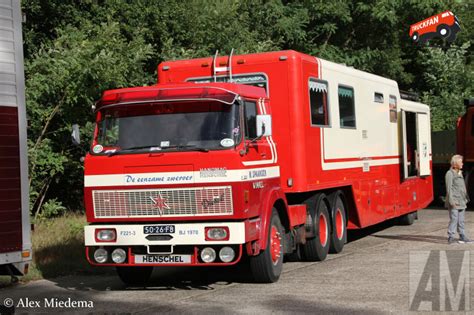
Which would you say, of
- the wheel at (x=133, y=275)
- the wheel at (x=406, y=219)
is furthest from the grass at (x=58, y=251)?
the wheel at (x=406, y=219)

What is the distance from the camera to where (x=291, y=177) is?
1294cm

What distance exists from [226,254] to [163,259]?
82 cm

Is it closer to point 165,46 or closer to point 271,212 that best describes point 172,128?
point 271,212

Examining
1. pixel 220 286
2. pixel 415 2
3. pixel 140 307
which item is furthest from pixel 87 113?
pixel 415 2

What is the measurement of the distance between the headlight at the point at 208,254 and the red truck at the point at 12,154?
218cm

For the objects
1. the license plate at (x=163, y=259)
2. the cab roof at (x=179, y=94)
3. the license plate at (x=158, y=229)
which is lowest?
the license plate at (x=163, y=259)

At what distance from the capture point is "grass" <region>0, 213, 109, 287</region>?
13422 mm

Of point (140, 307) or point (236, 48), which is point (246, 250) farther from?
point (236, 48)

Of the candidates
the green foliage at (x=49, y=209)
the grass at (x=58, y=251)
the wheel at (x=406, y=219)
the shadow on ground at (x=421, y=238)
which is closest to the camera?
the grass at (x=58, y=251)

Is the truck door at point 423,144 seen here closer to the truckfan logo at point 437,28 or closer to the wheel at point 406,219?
the wheel at point 406,219

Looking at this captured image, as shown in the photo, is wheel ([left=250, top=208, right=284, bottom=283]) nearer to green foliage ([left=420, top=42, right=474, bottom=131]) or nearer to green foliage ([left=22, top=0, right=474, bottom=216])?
green foliage ([left=22, top=0, right=474, bottom=216])

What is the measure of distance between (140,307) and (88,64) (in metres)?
8.86

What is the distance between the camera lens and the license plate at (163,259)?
10.8 meters

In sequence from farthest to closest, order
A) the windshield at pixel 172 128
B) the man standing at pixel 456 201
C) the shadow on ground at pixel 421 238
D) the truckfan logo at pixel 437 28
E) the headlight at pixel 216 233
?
1. the truckfan logo at pixel 437 28
2. the shadow on ground at pixel 421 238
3. the man standing at pixel 456 201
4. the windshield at pixel 172 128
5. the headlight at pixel 216 233
